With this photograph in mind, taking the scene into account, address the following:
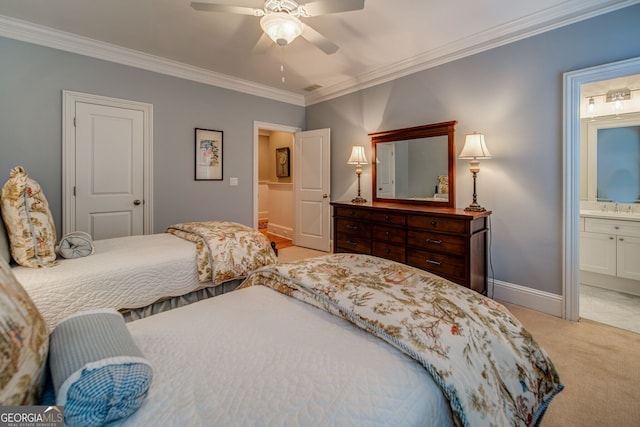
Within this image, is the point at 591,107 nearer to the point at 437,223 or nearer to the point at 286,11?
the point at 437,223

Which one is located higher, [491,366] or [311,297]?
[311,297]

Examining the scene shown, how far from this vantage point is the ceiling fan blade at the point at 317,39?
2238 mm

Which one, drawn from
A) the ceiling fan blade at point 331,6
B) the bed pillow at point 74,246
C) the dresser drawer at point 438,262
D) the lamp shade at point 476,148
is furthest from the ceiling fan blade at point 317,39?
the bed pillow at point 74,246

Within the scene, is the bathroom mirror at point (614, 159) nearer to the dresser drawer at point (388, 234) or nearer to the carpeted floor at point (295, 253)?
the dresser drawer at point (388, 234)

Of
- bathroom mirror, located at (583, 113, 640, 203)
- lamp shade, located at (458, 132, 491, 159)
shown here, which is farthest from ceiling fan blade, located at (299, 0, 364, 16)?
bathroom mirror, located at (583, 113, 640, 203)

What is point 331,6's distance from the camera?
6.53 feet

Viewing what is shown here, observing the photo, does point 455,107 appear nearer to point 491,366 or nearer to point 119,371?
point 491,366

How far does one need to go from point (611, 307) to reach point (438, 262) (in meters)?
1.68

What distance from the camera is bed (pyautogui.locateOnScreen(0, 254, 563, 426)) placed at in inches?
26.5

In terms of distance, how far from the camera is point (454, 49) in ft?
10.6

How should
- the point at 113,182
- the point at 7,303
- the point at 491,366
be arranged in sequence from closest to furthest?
the point at 7,303, the point at 491,366, the point at 113,182

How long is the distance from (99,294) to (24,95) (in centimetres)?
249

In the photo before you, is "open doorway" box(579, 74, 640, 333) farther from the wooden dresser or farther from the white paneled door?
the white paneled door

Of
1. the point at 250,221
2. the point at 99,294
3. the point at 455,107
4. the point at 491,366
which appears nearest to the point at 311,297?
the point at 491,366
